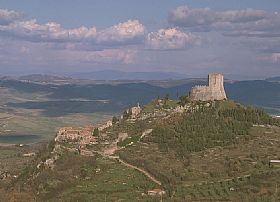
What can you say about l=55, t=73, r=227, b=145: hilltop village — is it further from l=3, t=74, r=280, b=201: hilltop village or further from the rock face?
l=3, t=74, r=280, b=201: hilltop village

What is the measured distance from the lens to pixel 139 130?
118 meters

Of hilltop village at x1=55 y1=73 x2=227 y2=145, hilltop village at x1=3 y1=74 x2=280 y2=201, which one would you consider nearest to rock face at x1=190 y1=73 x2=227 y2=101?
hilltop village at x1=55 y1=73 x2=227 y2=145

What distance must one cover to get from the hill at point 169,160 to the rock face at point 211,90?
9.78ft

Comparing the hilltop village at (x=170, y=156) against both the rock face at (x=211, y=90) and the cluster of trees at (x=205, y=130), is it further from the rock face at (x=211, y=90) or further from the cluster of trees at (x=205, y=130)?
the rock face at (x=211, y=90)

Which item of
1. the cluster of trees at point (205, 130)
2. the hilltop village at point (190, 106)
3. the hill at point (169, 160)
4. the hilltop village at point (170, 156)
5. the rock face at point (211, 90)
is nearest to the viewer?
the hill at point (169, 160)

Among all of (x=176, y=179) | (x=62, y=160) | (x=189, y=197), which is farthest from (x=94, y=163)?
(x=189, y=197)

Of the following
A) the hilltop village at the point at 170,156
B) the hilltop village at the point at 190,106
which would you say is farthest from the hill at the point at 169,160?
the hilltop village at the point at 190,106

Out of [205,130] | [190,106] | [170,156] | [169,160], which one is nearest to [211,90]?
[190,106]

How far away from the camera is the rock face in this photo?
423 ft

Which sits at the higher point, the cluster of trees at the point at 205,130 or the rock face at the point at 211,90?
the rock face at the point at 211,90

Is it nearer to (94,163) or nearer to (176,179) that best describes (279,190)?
(176,179)

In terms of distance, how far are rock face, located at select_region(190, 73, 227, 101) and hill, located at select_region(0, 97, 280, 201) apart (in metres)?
2.98

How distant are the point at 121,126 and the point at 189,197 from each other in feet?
145

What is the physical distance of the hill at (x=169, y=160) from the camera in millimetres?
86500
